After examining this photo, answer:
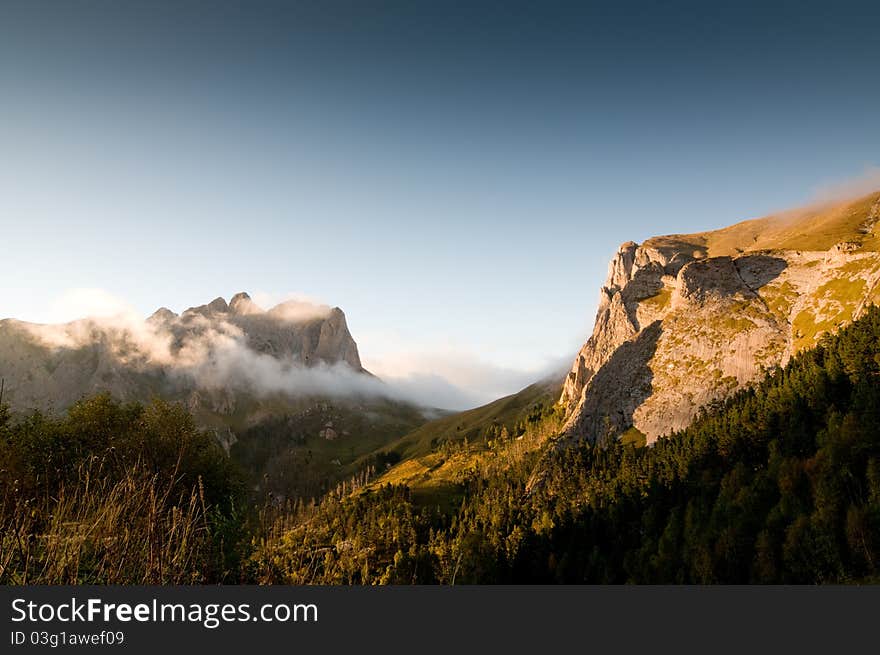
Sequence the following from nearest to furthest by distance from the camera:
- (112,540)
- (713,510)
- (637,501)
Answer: (112,540) → (713,510) → (637,501)

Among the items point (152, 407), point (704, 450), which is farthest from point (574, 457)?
point (152, 407)

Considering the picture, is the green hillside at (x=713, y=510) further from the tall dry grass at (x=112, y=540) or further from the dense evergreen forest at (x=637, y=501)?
the tall dry grass at (x=112, y=540)

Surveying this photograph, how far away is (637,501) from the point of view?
127125 mm

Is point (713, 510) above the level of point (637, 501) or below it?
above

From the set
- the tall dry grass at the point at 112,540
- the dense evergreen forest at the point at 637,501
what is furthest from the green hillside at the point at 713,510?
the tall dry grass at the point at 112,540

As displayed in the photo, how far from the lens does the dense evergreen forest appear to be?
29062mm

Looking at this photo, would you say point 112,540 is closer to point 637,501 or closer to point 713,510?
point 713,510

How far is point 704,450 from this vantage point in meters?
127

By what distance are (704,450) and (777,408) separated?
70.3ft

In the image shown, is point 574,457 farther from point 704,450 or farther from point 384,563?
point 384,563

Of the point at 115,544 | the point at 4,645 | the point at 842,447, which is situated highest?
the point at 115,544

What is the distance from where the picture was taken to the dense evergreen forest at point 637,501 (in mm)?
29062

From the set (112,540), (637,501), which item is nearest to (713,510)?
(637,501)

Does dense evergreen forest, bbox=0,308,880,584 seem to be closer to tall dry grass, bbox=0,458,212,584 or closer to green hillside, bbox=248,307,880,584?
tall dry grass, bbox=0,458,212,584
